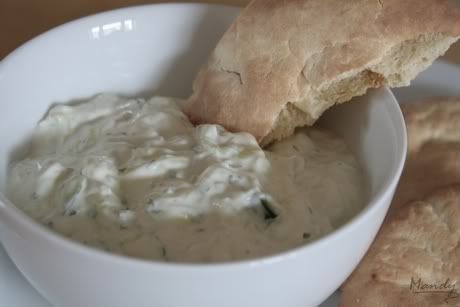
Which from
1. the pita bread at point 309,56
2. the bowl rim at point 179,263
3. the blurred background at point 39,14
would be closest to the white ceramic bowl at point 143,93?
the bowl rim at point 179,263

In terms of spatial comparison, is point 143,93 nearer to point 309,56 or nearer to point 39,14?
point 309,56

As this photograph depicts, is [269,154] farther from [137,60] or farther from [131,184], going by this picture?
[137,60]

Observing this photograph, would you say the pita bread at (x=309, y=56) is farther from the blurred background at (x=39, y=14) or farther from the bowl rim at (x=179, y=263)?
the blurred background at (x=39, y=14)

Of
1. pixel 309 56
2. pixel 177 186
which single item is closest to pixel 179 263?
pixel 177 186

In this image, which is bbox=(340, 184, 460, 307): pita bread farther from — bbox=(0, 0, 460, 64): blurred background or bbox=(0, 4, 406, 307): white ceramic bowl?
bbox=(0, 0, 460, 64): blurred background

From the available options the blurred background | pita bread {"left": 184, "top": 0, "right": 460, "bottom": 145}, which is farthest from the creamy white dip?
the blurred background
